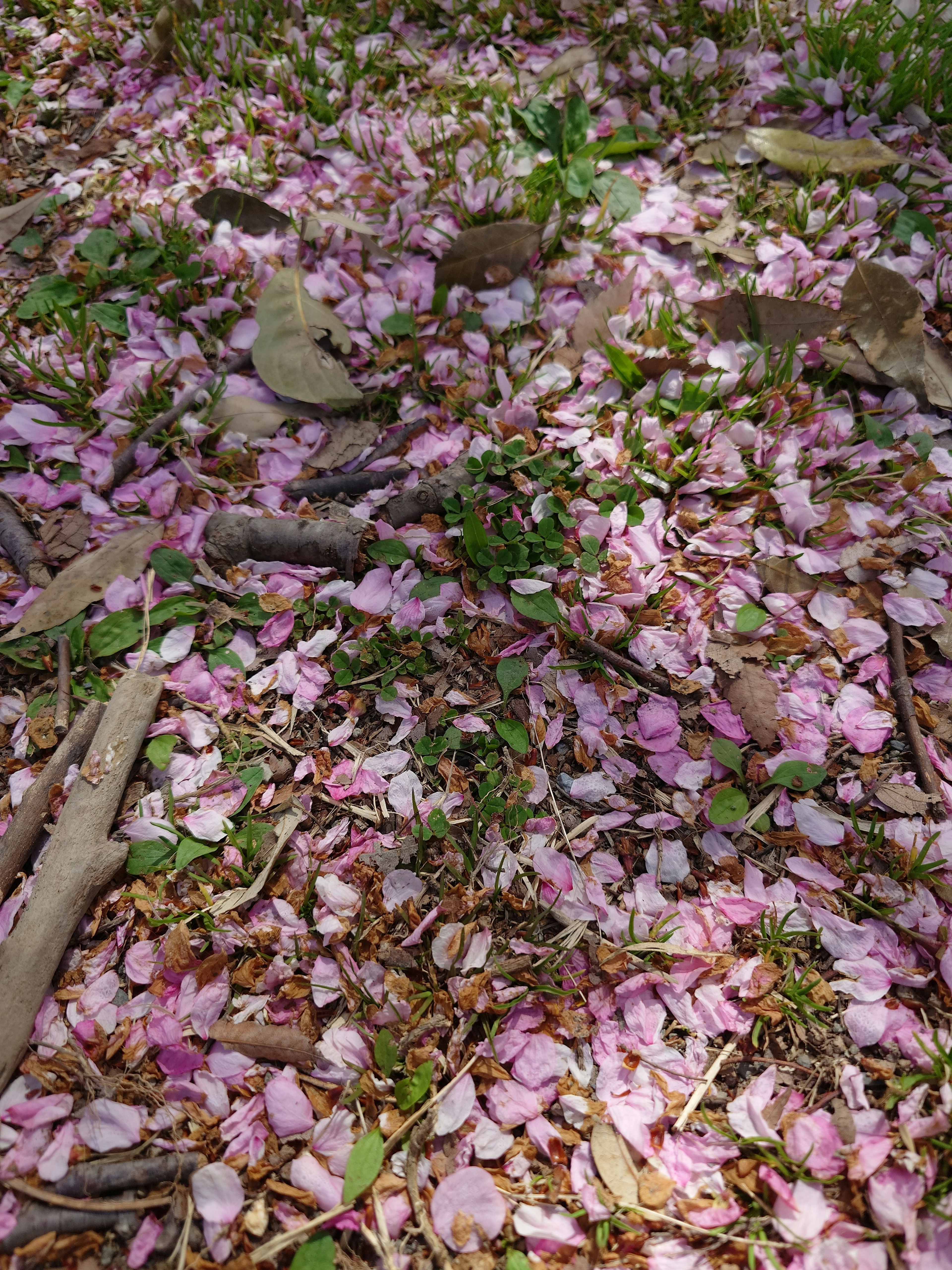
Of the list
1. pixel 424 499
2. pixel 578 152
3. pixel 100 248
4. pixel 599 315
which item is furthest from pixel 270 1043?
pixel 578 152

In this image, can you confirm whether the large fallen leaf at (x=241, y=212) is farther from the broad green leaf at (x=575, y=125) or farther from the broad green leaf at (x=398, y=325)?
the broad green leaf at (x=575, y=125)

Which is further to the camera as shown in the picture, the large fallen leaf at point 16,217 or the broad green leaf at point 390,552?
the large fallen leaf at point 16,217

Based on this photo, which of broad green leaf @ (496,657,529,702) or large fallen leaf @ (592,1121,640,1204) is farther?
broad green leaf @ (496,657,529,702)

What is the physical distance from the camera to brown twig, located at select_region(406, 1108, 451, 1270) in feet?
4.35

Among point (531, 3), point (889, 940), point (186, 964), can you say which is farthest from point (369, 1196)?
point (531, 3)

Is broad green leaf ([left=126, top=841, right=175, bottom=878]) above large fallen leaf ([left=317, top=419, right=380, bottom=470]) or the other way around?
the other way around

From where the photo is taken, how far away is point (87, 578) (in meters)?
2.05

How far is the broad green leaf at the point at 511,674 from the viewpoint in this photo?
1.84 metres

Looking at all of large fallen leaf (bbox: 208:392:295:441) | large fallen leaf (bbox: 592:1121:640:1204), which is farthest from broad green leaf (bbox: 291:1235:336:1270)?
large fallen leaf (bbox: 208:392:295:441)

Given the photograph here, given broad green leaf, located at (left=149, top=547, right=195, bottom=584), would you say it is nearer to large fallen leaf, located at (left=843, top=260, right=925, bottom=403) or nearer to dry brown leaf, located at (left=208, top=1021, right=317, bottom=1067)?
dry brown leaf, located at (left=208, top=1021, right=317, bottom=1067)

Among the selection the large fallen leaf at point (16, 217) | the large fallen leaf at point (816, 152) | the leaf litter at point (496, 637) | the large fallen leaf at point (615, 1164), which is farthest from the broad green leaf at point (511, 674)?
the large fallen leaf at point (16, 217)

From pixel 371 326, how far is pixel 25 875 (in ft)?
5.88

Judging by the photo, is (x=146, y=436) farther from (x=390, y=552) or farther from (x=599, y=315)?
(x=599, y=315)

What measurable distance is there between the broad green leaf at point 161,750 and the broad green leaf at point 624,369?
155 centimetres
